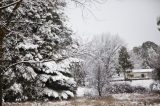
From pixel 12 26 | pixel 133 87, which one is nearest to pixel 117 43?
pixel 133 87

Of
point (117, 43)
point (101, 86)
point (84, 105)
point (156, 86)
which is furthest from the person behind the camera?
point (117, 43)

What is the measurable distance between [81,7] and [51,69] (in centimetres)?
1444

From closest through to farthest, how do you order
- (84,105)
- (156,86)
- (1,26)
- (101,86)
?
1. (1,26)
2. (84,105)
3. (101,86)
4. (156,86)

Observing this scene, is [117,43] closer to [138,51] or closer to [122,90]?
[122,90]

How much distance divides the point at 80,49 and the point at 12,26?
1934 millimetres

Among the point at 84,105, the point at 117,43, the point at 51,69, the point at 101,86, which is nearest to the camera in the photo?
the point at 84,105

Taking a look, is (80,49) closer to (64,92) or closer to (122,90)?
(64,92)

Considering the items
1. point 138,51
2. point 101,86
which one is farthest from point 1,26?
point 138,51

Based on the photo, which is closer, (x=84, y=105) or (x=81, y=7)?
(x=81, y=7)

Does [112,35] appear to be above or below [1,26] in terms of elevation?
above

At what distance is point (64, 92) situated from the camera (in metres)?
21.3

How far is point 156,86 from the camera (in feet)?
122

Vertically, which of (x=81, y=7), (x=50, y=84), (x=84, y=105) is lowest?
(x=84, y=105)

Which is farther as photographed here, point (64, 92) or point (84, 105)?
point (64, 92)
